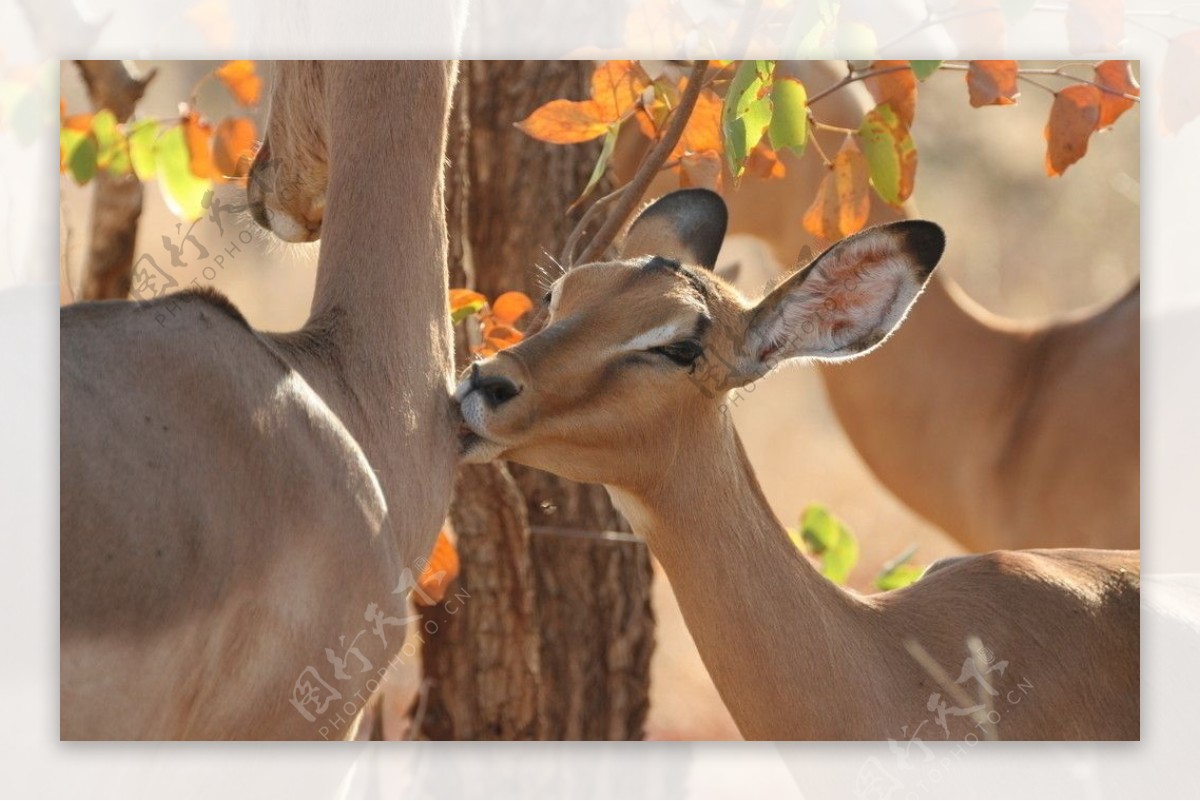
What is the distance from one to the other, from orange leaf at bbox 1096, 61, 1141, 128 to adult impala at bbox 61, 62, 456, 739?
3.65 feet

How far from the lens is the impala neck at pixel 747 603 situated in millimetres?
2277

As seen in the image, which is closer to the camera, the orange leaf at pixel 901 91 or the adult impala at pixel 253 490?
the adult impala at pixel 253 490

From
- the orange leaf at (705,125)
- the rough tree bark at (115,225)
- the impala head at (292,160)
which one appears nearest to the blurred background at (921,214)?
the rough tree bark at (115,225)

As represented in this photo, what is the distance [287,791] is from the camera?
2365mm

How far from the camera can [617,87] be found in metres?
2.53

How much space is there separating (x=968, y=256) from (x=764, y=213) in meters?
0.65

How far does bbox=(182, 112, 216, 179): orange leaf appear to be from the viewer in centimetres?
269

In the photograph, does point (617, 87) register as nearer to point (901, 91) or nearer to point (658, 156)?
point (658, 156)

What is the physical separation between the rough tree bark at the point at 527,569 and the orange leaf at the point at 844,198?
0.75m

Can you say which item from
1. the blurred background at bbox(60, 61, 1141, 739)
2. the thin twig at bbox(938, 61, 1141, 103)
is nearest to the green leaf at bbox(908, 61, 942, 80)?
the thin twig at bbox(938, 61, 1141, 103)

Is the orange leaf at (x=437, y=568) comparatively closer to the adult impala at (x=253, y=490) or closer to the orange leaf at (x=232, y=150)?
the adult impala at (x=253, y=490)

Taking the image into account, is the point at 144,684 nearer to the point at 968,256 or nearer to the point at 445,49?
the point at 445,49

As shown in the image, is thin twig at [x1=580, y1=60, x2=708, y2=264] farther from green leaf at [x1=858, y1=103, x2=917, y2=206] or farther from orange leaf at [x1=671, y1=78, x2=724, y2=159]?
green leaf at [x1=858, y1=103, x2=917, y2=206]

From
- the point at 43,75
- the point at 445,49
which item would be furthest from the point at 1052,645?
the point at 43,75
